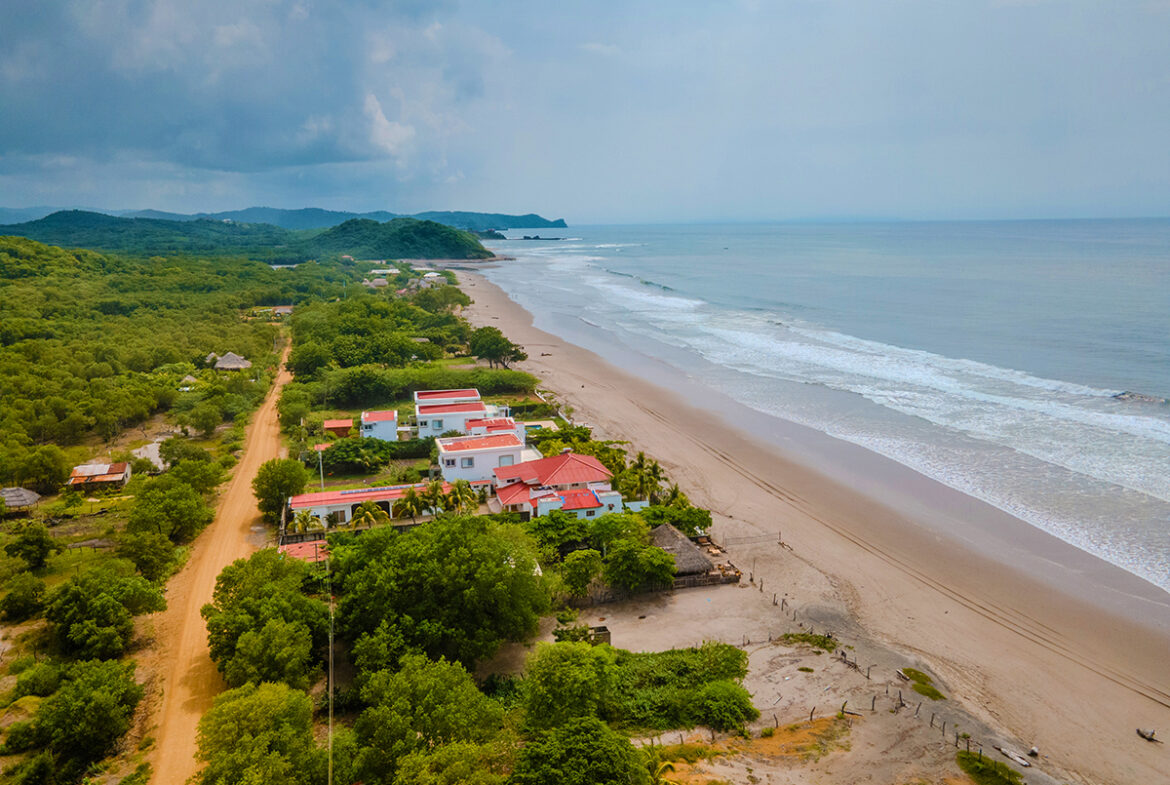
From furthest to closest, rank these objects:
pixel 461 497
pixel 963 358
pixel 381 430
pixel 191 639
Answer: pixel 963 358 → pixel 381 430 → pixel 461 497 → pixel 191 639

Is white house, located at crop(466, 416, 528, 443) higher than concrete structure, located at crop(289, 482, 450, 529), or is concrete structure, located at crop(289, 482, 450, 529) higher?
white house, located at crop(466, 416, 528, 443)

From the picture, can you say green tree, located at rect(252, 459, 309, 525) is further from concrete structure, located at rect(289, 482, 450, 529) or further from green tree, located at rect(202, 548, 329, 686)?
green tree, located at rect(202, 548, 329, 686)

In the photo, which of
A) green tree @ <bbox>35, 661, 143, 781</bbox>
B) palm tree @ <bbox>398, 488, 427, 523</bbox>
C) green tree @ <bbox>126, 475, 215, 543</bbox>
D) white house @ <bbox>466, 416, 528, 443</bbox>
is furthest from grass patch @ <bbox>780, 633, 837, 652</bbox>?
green tree @ <bbox>126, 475, 215, 543</bbox>

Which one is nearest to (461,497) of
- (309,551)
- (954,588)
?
(309,551)

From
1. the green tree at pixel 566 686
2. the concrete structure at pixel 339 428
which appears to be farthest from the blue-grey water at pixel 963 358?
the concrete structure at pixel 339 428

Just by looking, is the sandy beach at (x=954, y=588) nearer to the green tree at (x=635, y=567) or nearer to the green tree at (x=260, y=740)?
the green tree at (x=635, y=567)

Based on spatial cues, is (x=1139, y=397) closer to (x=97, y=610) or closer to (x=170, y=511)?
(x=170, y=511)
